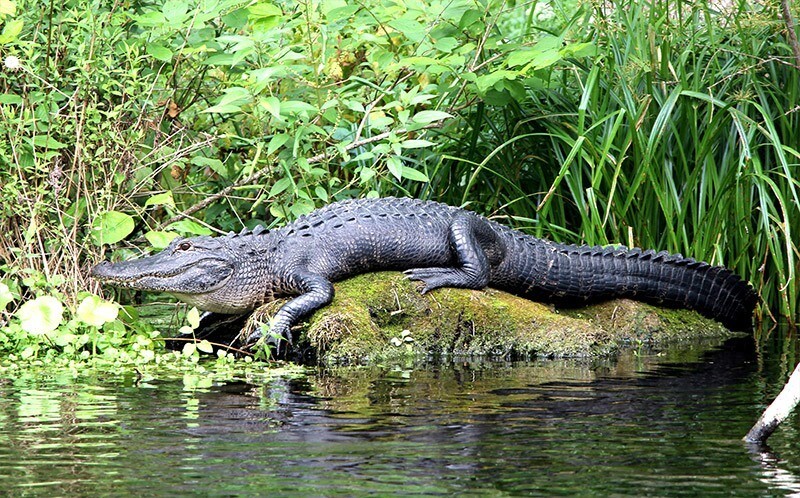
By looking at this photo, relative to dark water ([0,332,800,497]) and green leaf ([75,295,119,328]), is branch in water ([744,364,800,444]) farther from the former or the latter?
green leaf ([75,295,119,328])

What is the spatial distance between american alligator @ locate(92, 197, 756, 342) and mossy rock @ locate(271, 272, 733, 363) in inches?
4.7

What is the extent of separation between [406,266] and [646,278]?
1625mm

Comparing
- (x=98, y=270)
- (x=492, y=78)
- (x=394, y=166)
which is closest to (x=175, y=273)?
(x=98, y=270)

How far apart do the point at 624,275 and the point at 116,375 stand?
346cm

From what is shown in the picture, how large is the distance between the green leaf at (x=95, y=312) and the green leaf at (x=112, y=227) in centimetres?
81

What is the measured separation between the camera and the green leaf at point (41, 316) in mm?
5828

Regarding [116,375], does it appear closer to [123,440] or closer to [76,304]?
[76,304]

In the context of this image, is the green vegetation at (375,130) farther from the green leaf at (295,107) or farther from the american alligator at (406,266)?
the american alligator at (406,266)

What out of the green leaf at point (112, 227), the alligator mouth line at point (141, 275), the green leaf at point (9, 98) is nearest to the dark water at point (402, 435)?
the alligator mouth line at point (141, 275)

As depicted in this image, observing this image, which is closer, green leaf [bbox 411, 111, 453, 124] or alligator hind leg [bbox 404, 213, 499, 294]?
alligator hind leg [bbox 404, 213, 499, 294]

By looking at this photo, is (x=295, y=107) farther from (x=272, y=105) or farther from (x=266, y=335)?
(x=266, y=335)

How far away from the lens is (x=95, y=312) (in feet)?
19.5

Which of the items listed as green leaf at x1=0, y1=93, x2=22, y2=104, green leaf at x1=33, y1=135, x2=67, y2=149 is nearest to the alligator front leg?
green leaf at x1=33, y1=135, x2=67, y2=149

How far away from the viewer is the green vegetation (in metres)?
6.71
